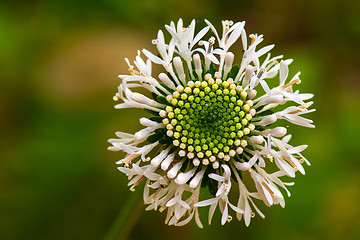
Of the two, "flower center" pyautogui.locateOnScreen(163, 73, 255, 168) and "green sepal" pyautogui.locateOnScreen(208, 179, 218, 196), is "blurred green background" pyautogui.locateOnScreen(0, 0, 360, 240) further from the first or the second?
"flower center" pyautogui.locateOnScreen(163, 73, 255, 168)

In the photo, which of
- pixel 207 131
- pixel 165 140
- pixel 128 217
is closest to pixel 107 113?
pixel 128 217

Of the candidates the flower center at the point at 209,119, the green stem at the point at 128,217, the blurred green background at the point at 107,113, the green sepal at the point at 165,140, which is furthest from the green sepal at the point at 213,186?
the blurred green background at the point at 107,113

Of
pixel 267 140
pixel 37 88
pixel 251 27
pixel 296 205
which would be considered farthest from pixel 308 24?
pixel 37 88

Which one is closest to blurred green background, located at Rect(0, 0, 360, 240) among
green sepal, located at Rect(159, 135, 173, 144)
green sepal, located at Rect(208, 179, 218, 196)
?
green sepal, located at Rect(208, 179, 218, 196)

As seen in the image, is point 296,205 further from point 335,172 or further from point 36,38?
point 36,38

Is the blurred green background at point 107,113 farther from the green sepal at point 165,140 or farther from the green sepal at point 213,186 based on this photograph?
the green sepal at point 165,140

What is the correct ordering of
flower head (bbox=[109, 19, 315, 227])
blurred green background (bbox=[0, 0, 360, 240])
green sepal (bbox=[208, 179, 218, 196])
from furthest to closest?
blurred green background (bbox=[0, 0, 360, 240]), green sepal (bbox=[208, 179, 218, 196]), flower head (bbox=[109, 19, 315, 227])

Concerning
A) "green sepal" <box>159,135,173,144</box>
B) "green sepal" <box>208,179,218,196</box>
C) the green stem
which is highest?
"green sepal" <box>159,135,173,144</box>
